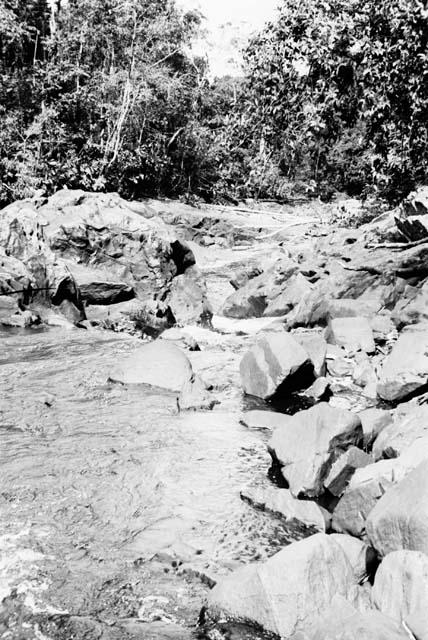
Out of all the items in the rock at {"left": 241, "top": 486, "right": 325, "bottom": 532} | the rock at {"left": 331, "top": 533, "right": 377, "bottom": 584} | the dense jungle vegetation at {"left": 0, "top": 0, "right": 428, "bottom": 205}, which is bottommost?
the rock at {"left": 241, "top": 486, "right": 325, "bottom": 532}

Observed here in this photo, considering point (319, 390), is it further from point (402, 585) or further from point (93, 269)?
point (93, 269)

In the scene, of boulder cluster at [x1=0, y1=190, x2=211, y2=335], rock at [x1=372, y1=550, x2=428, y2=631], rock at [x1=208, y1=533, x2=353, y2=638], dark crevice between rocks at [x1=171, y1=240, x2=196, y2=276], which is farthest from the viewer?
dark crevice between rocks at [x1=171, y1=240, x2=196, y2=276]

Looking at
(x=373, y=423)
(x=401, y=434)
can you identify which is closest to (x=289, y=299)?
(x=373, y=423)

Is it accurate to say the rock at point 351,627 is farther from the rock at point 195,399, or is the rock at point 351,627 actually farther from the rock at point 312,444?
the rock at point 195,399

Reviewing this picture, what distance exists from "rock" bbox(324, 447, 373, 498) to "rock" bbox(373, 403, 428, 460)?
0.22 meters

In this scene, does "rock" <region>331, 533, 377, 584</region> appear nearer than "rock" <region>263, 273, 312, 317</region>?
Yes

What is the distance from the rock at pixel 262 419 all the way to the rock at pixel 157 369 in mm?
1582

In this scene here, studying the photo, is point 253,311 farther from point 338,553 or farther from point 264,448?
point 338,553

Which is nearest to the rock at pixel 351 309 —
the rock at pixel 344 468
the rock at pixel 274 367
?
the rock at pixel 274 367

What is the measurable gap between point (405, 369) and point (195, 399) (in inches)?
124

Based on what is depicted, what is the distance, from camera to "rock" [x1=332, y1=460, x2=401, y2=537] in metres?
5.45

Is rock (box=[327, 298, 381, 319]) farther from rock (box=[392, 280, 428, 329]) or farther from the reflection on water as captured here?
the reflection on water

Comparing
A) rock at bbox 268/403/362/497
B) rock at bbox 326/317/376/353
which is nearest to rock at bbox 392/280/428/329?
rock at bbox 326/317/376/353

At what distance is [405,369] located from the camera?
30.7ft
